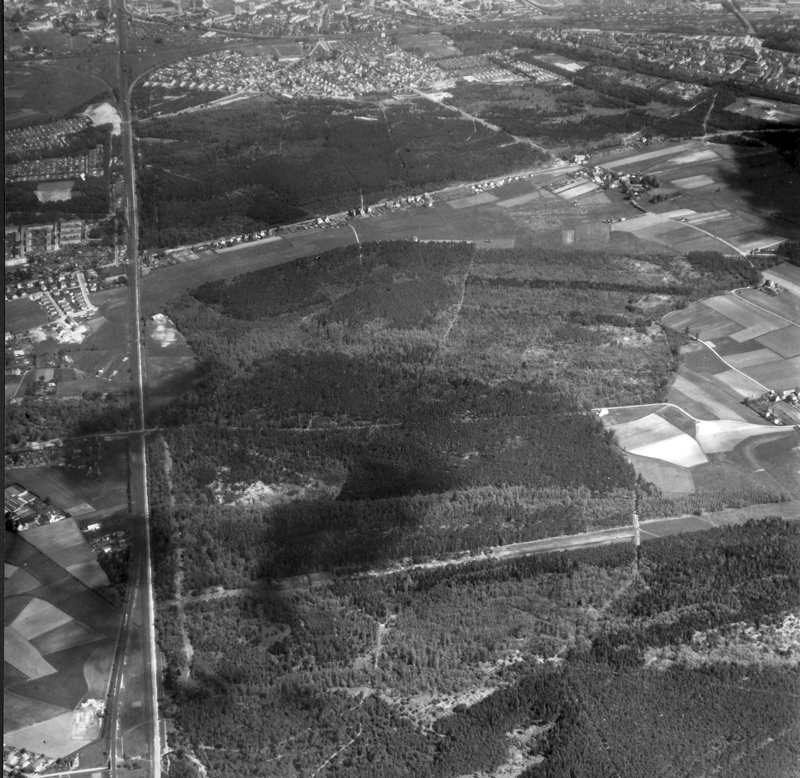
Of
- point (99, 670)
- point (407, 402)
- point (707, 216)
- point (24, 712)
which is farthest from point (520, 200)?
point (24, 712)

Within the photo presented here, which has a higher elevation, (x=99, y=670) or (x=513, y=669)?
(x=513, y=669)

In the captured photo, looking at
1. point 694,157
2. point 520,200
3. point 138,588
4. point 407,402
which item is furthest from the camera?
point 694,157

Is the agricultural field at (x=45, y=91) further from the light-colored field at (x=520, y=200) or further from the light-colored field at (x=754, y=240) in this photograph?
the light-colored field at (x=754, y=240)

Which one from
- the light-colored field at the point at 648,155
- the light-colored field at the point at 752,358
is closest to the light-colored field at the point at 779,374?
the light-colored field at the point at 752,358

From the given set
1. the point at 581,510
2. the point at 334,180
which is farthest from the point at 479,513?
the point at 334,180

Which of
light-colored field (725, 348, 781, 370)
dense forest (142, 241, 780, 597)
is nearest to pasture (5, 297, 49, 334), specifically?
dense forest (142, 241, 780, 597)

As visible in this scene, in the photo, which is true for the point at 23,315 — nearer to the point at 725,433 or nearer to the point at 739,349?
the point at 725,433

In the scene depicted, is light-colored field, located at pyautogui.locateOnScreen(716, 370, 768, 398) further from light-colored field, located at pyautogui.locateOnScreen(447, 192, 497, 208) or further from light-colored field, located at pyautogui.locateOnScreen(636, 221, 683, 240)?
light-colored field, located at pyautogui.locateOnScreen(447, 192, 497, 208)
